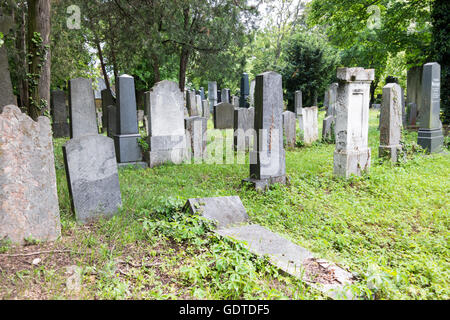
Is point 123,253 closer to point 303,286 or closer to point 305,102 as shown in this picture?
point 303,286

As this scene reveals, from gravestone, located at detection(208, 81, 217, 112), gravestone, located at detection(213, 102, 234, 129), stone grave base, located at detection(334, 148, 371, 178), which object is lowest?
stone grave base, located at detection(334, 148, 371, 178)

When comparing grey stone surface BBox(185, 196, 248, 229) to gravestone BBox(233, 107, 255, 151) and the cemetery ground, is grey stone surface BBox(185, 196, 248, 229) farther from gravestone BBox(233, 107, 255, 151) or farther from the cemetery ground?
gravestone BBox(233, 107, 255, 151)

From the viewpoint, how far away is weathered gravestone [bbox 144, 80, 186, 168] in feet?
26.0

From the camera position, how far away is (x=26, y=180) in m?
3.53

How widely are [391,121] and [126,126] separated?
5.90 meters

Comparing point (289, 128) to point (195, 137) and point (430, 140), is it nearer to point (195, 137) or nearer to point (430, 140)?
point (195, 137)

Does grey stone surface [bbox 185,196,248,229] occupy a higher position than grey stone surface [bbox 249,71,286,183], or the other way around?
grey stone surface [bbox 249,71,286,183]

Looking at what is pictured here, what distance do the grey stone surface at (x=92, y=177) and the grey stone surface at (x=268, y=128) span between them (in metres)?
2.45

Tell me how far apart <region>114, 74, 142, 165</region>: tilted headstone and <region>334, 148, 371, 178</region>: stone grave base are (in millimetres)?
4412

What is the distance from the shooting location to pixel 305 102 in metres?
20.8

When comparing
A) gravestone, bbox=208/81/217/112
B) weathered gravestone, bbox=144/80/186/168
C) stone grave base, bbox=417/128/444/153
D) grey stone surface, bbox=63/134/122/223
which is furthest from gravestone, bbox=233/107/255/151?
gravestone, bbox=208/81/217/112

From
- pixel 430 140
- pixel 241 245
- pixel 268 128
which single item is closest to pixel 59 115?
pixel 268 128
